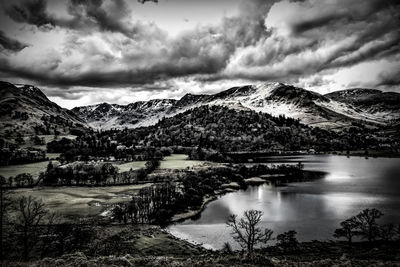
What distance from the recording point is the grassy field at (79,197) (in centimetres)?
10331

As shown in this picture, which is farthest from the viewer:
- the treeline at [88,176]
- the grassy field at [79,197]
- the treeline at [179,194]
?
the treeline at [88,176]

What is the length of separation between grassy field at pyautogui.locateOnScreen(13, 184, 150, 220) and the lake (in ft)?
128

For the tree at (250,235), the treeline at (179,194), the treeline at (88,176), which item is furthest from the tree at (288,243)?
the treeline at (88,176)

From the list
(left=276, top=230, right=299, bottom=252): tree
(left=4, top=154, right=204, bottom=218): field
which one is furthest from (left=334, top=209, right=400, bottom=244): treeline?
(left=4, top=154, right=204, bottom=218): field

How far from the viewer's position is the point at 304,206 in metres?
106

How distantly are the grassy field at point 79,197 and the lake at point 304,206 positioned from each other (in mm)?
39023

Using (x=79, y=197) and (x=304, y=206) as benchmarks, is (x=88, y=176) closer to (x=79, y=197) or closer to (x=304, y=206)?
(x=79, y=197)

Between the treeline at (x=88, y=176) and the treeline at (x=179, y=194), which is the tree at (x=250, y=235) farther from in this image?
the treeline at (x=88, y=176)

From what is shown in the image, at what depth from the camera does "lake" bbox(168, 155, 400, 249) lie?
3147 inches

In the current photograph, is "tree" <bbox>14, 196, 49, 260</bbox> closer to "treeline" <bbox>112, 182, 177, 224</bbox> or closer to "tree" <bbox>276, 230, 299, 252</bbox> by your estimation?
"treeline" <bbox>112, 182, 177, 224</bbox>

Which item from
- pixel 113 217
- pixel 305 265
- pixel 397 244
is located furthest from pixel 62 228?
pixel 397 244

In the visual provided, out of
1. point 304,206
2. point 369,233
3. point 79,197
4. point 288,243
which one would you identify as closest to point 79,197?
point 79,197

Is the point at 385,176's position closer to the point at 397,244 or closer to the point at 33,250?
the point at 397,244

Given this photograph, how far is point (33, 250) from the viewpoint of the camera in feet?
205
